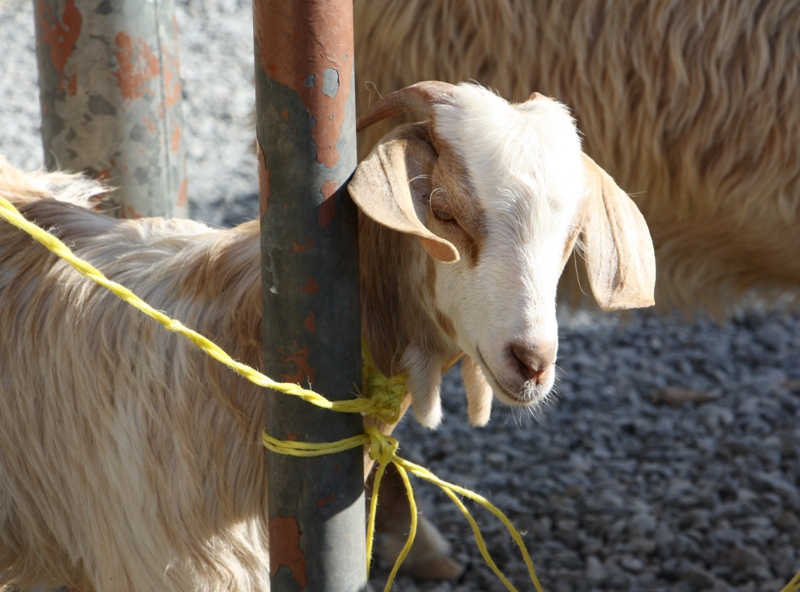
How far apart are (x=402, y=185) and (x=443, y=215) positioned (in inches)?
3.9

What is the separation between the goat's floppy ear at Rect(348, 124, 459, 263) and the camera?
1.30 meters

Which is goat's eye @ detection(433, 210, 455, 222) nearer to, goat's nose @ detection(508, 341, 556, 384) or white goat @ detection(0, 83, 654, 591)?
white goat @ detection(0, 83, 654, 591)

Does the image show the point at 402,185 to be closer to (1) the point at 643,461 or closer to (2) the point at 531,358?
(2) the point at 531,358

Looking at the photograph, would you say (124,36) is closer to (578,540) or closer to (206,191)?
(578,540)

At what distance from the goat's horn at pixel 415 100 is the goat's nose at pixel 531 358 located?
1.38 ft

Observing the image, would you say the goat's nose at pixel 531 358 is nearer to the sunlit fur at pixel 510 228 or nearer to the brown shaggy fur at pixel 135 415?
the sunlit fur at pixel 510 228

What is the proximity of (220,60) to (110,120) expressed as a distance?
13.7ft

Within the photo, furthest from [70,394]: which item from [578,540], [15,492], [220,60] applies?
[220,60]

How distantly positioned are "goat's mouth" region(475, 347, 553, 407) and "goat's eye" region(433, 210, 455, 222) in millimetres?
209

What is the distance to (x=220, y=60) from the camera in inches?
255

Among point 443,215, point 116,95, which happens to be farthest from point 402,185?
point 116,95

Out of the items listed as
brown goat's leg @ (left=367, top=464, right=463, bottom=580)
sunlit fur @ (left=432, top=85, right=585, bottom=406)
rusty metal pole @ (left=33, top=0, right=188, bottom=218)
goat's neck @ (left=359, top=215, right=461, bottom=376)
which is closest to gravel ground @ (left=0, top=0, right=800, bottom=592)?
brown goat's leg @ (left=367, top=464, right=463, bottom=580)

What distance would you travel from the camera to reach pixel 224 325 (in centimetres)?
174

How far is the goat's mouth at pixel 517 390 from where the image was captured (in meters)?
1.42
